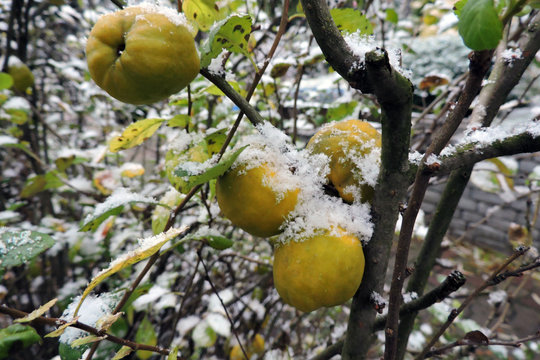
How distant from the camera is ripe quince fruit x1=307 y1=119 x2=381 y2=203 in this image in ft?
1.70

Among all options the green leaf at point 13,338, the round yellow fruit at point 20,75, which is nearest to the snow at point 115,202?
the green leaf at point 13,338

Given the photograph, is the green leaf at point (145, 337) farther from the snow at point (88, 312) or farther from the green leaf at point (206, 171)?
the green leaf at point (206, 171)

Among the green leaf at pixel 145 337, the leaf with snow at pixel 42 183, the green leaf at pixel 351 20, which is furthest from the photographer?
the leaf with snow at pixel 42 183

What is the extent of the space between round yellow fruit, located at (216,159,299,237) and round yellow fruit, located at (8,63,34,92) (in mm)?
1471

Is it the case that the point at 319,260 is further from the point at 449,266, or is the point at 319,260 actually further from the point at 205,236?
the point at 449,266

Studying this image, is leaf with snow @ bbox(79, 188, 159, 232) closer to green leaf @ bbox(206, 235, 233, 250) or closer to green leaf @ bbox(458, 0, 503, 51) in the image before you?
green leaf @ bbox(206, 235, 233, 250)

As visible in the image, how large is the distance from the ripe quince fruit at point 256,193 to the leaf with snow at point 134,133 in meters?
0.32

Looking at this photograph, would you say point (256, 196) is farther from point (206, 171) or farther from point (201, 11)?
point (201, 11)

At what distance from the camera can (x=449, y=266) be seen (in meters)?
1.21

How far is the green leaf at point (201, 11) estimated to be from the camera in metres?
0.59

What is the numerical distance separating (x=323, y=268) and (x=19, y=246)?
585 mm

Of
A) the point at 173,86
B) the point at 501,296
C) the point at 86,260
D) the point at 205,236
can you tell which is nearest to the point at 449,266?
the point at 501,296

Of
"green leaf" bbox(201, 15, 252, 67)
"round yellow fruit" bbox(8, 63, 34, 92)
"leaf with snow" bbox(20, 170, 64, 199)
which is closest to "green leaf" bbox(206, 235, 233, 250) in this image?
"green leaf" bbox(201, 15, 252, 67)

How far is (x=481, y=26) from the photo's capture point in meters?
0.32
